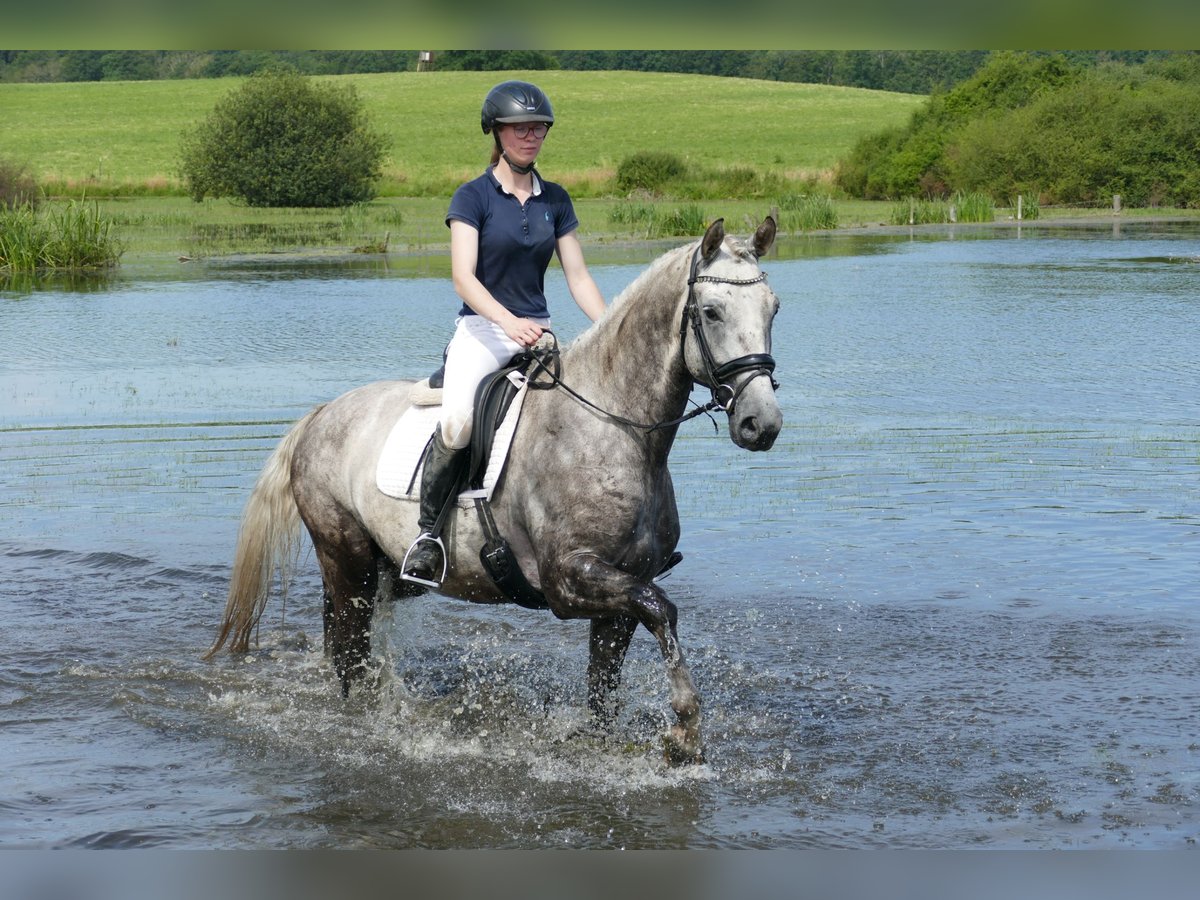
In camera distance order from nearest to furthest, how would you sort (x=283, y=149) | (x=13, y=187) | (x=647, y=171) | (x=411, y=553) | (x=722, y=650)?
1. (x=411, y=553)
2. (x=722, y=650)
3. (x=13, y=187)
4. (x=283, y=149)
5. (x=647, y=171)

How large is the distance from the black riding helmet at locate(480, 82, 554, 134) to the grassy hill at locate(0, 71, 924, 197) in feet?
196

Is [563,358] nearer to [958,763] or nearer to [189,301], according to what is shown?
[958,763]

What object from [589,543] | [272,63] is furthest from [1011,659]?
[272,63]

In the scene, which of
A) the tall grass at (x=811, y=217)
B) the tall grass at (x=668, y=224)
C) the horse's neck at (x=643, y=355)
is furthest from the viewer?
the tall grass at (x=811, y=217)

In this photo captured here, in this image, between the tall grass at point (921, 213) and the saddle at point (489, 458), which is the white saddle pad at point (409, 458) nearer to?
the saddle at point (489, 458)

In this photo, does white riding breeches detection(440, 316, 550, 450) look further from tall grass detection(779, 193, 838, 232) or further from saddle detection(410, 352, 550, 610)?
tall grass detection(779, 193, 838, 232)

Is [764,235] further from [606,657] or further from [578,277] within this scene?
[606,657]

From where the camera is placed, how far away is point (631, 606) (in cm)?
552

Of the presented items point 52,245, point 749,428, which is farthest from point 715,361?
point 52,245

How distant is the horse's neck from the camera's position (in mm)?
5473

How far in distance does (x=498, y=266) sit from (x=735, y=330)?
1258 millimetres

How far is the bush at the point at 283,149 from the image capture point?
2446 inches

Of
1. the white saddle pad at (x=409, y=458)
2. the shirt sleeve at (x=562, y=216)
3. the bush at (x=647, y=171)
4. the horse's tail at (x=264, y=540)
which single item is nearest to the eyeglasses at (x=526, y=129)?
the shirt sleeve at (x=562, y=216)

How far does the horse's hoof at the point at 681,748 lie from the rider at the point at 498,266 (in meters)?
1.30
